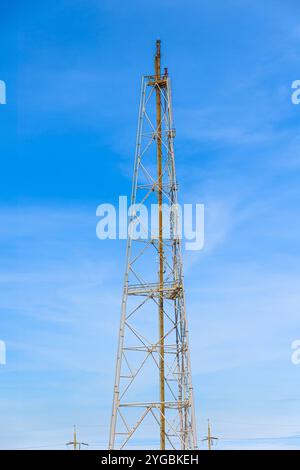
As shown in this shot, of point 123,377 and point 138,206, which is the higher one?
point 138,206

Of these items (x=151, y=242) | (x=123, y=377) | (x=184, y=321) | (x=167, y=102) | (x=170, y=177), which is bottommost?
(x=123, y=377)

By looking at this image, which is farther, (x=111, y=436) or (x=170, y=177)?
(x=170, y=177)

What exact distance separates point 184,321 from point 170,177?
740 cm

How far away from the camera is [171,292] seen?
36812 mm

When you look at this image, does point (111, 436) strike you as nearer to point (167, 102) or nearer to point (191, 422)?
point (191, 422)
